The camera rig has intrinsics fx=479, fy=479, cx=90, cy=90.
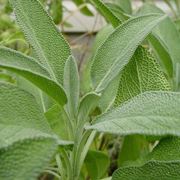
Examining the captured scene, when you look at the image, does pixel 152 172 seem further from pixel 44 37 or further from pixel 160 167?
pixel 44 37

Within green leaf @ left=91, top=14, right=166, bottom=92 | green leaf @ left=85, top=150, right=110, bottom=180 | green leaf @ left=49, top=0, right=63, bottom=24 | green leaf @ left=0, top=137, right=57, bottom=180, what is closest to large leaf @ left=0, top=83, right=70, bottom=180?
green leaf @ left=0, top=137, right=57, bottom=180

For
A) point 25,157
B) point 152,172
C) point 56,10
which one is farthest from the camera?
point 56,10

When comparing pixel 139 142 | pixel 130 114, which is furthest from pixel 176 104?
pixel 139 142

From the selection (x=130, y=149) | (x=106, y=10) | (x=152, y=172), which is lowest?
(x=130, y=149)

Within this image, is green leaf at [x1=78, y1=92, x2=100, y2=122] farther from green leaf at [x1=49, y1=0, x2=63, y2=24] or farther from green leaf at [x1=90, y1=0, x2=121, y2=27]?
green leaf at [x1=49, y1=0, x2=63, y2=24]

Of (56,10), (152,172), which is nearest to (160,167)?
(152,172)

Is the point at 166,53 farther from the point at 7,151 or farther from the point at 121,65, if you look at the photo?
the point at 7,151

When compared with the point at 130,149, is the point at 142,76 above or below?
above
